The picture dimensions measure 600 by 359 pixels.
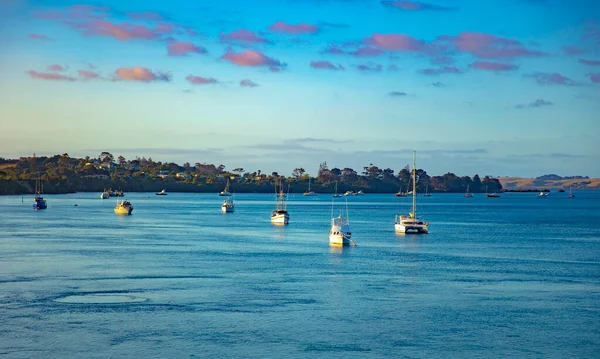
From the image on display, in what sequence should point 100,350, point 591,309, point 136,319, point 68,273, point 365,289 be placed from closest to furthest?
point 100,350 → point 136,319 → point 591,309 → point 365,289 → point 68,273

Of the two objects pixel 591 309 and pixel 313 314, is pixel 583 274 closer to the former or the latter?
pixel 591 309

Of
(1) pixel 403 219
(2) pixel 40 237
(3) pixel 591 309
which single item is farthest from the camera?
(1) pixel 403 219

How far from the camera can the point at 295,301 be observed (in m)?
51.6

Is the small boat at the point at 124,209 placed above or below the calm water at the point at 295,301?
above

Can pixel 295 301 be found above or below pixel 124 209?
below

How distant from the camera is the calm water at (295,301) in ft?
129

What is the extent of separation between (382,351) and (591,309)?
1923 centimetres

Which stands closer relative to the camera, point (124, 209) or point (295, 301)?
point (295, 301)

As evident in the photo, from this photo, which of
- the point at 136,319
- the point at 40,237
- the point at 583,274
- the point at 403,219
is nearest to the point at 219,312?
the point at 136,319

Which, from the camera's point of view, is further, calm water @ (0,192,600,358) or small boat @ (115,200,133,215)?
small boat @ (115,200,133,215)

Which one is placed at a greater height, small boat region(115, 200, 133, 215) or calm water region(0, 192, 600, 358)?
small boat region(115, 200, 133, 215)

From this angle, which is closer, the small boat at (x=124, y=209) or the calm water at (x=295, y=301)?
the calm water at (x=295, y=301)

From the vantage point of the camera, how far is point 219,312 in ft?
156

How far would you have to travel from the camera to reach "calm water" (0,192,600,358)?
39.3 metres
